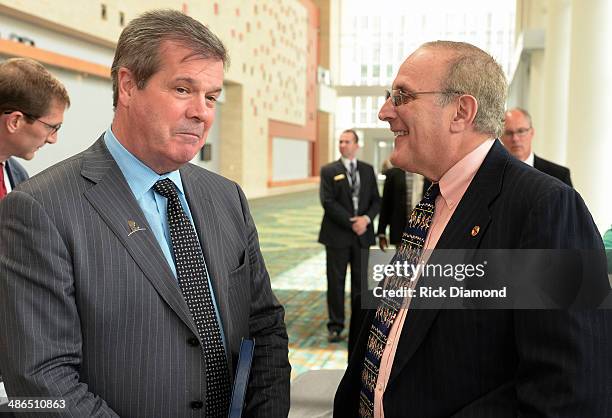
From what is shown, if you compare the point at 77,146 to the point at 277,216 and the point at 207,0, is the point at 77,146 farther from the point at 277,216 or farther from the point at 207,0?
the point at 207,0

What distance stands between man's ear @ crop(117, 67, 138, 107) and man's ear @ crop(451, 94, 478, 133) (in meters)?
0.92

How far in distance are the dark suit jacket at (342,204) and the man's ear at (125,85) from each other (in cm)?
502

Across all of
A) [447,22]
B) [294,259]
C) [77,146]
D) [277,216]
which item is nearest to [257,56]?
[277,216]

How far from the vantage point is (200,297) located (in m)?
1.75

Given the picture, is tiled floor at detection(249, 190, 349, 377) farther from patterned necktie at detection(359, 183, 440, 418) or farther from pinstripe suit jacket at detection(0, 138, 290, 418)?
pinstripe suit jacket at detection(0, 138, 290, 418)

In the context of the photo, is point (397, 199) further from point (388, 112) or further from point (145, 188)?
point (145, 188)

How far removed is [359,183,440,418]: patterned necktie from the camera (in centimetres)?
187

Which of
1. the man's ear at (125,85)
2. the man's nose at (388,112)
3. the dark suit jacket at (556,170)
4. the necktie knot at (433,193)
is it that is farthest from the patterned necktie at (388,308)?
the dark suit jacket at (556,170)

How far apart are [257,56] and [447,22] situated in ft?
77.5

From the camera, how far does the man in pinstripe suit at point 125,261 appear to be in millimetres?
1496

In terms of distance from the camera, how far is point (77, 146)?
508 inches

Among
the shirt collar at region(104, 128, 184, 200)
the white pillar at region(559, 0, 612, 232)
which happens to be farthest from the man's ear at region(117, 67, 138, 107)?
the white pillar at region(559, 0, 612, 232)

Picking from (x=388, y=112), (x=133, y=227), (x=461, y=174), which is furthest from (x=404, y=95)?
(x=133, y=227)

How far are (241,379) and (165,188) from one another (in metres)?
0.60
